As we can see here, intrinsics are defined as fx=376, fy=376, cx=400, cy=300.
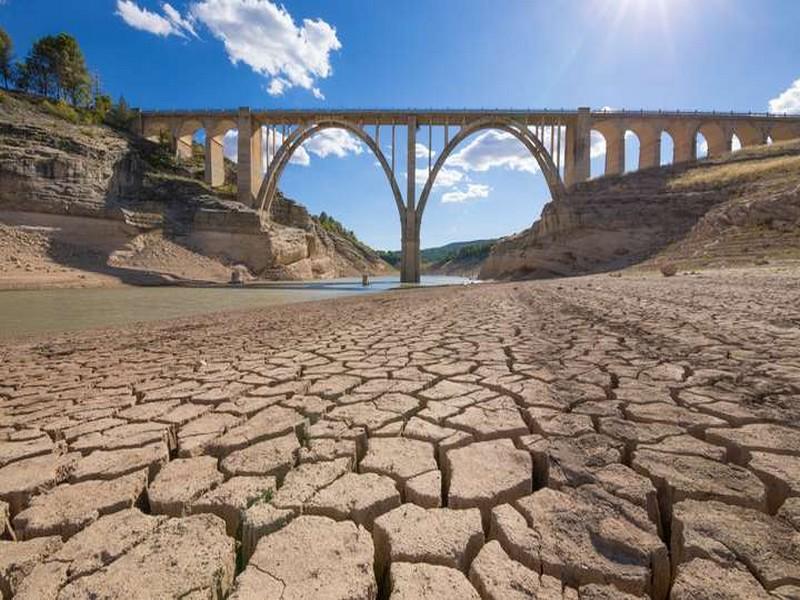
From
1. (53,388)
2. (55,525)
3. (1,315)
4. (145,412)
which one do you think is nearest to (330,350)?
(145,412)

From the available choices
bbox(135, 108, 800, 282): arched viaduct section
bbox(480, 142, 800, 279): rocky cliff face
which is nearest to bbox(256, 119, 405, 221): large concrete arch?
bbox(135, 108, 800, 282): arched viaduct section

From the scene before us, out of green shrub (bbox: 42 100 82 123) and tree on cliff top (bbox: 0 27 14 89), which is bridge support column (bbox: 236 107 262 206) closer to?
green shrub (bbox: 42 100 82 123)

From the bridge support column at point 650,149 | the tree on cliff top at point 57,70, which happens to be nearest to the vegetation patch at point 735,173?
the bridge support column at point 650,149

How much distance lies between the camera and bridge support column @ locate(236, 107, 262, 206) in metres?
29.2

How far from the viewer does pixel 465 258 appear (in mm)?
78375

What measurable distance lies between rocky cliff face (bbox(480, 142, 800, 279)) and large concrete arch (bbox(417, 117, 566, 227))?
4225 millimetres

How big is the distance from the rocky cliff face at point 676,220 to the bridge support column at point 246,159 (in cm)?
2033

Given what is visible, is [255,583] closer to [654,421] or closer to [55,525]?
[55,525]

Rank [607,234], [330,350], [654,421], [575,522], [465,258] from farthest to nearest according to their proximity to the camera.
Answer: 1. [465,258]
2. [607,234]
3. [330,350]
4. [654,421]
5. [575,522]

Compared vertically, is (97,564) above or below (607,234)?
below

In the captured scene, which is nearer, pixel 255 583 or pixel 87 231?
pixel 255 583

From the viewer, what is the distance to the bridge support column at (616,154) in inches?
1115

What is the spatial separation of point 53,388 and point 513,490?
3229mm

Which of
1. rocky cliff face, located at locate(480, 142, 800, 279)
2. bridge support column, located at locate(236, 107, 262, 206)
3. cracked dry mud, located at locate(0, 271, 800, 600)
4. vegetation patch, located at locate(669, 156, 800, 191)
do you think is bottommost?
cracked dry mud, located at locate(0, 271, 800, 600)
